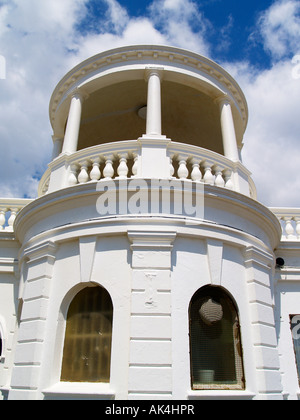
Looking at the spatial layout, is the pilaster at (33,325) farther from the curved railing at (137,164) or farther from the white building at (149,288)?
the curved railing at (137,164)

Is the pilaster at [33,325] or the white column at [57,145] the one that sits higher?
the white column at [57,145]

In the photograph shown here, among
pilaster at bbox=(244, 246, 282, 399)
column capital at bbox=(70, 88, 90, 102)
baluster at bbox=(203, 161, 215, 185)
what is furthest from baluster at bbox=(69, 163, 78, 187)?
pilaster at bbox=(244, 246, 282, 399)

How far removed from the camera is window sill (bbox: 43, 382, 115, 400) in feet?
18.5

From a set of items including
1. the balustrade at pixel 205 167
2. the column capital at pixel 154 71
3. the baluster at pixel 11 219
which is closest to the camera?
the balustrade at pixel 205 167

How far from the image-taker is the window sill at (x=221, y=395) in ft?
18.4

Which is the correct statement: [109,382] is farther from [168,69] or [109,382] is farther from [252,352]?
[168,69]

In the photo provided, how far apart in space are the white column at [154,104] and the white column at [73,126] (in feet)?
6.85

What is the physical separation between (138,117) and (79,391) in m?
9.41

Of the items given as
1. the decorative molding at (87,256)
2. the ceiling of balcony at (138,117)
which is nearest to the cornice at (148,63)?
the ceiling of balcony at (138,117)

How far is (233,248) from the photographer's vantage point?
284 inches

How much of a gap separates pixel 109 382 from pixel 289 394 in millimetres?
4612

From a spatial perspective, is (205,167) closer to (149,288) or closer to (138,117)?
(149,288)

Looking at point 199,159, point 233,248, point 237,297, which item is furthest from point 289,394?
point 199,159

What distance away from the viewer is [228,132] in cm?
941
